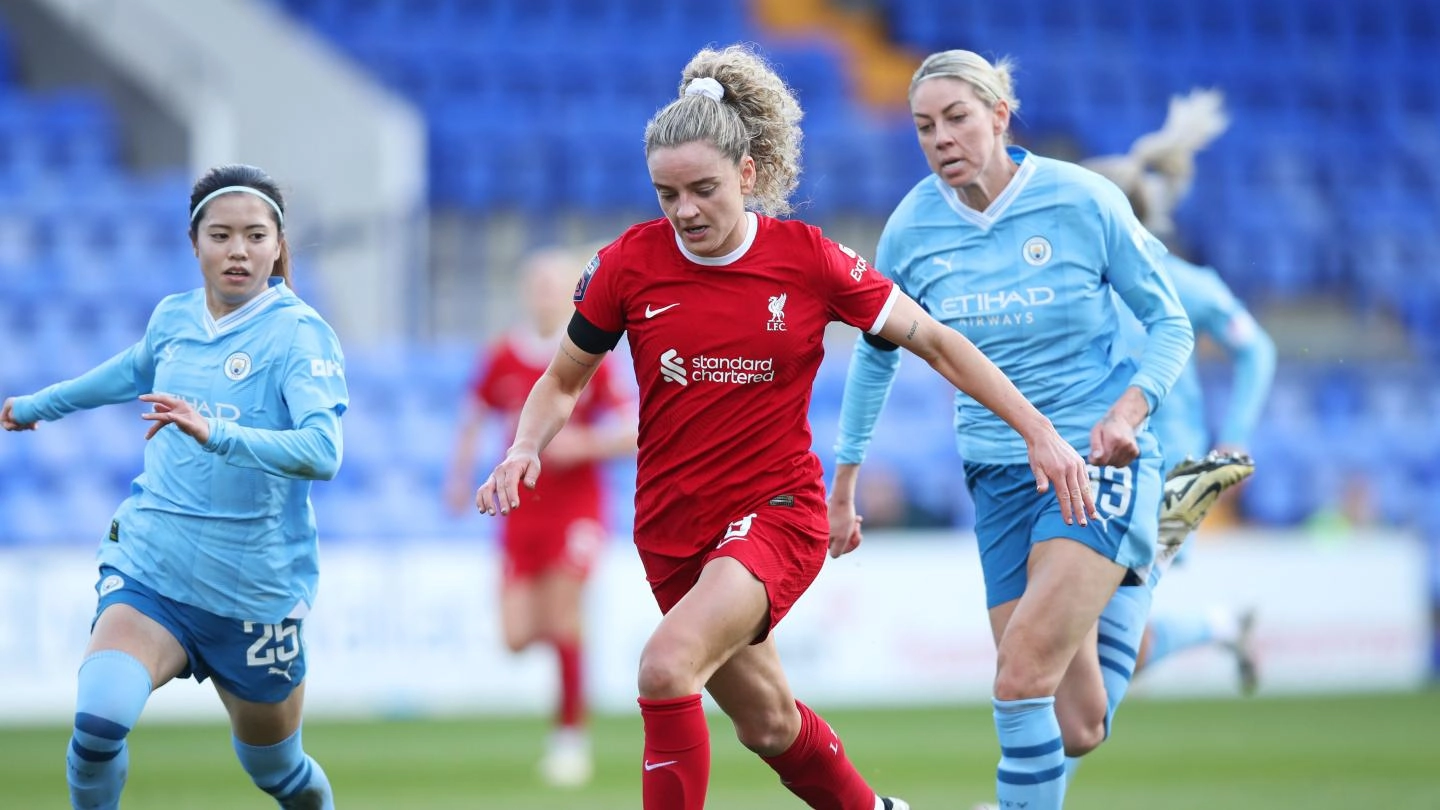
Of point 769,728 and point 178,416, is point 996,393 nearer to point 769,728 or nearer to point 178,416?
point 769,728

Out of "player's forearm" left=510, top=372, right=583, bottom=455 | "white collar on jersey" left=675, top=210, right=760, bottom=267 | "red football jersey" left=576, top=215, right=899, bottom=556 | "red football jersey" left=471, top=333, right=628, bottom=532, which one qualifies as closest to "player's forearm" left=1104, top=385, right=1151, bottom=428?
"red football jersey" left=576, top=215, right=899, bottom=556

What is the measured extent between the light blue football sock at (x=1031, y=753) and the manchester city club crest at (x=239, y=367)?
2.37 meters

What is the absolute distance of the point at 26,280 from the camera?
1581cm

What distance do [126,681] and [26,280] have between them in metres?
11.6

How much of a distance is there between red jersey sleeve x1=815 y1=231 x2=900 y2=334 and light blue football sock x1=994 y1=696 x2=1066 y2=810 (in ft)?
4.06

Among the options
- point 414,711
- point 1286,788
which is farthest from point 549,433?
point 414,711

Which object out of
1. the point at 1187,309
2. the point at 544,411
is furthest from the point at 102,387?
the point at 1187,309

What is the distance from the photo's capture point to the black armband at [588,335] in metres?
5.26

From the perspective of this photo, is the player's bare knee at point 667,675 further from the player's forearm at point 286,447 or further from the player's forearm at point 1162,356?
the player's forearm at point 1162,356

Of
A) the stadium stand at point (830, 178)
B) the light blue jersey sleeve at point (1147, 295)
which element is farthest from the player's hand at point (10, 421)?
the stadium stand at point (830, 178)

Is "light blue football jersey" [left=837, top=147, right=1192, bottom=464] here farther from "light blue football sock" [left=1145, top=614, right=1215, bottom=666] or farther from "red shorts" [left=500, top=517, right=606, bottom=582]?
"red shorts" [left=500, top=517, right=606, bottom=582]

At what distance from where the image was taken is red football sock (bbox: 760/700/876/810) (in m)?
5.38

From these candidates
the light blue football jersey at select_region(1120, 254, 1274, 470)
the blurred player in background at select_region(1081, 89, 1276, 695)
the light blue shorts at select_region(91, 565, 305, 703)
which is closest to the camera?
the light blue shorts at select_region(91, 565, 305, 703)

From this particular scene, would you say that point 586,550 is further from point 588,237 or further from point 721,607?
point 588,237
